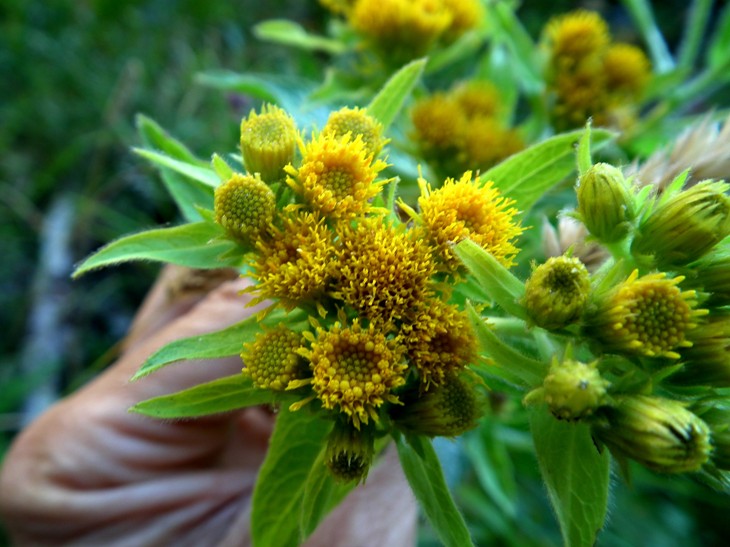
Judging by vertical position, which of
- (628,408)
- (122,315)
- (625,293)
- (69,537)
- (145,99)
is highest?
(145,99)

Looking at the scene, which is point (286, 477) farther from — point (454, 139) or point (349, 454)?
point (454, 139)

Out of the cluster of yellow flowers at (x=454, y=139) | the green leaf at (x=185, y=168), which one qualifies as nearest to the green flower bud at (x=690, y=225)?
the cluster of yellow flowers at (x=454, y=139)

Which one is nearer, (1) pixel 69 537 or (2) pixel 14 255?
(1) pixel 69 537

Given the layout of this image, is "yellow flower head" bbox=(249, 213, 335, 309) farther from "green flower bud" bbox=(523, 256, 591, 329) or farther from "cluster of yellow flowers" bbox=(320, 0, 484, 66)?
"cluster of yellow flowers" bbox=(320, 0, 484, 66)

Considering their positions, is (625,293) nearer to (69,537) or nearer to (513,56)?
(513,56)

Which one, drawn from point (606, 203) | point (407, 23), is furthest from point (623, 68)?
point (606, 203)

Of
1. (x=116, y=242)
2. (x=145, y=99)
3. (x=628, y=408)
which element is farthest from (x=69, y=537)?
(x=145, y=99)

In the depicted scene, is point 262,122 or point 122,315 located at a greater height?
point 262,122

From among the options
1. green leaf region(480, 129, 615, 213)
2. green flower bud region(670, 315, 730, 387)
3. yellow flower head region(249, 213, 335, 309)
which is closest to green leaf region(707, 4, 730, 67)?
green leaf region(480, 129, 615, 213)
